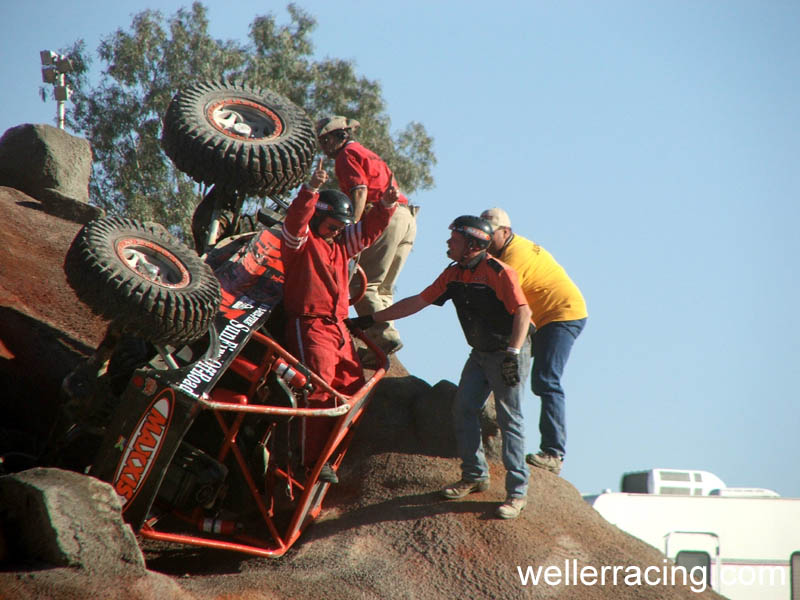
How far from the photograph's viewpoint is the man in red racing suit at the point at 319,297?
6.87m

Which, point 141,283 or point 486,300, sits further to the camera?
point 486,300

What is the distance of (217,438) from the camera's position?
6.98m

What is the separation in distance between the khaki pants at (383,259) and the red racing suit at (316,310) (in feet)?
5.03

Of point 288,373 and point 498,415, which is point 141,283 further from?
point 498,415

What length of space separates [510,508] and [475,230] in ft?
7.08

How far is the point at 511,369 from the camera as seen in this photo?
6.78 meters

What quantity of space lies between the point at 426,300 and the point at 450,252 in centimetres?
49

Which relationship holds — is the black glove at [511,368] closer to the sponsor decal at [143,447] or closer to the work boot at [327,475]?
the work boot at [327,475]

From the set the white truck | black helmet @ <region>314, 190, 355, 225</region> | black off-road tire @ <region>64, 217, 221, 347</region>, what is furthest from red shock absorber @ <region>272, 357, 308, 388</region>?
the white truck

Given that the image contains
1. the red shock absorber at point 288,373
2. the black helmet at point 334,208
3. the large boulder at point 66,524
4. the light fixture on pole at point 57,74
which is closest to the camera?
the large boulder at point 66,524

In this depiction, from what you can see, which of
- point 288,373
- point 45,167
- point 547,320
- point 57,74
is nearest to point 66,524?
point 288,373

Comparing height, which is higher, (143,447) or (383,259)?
(383,259)

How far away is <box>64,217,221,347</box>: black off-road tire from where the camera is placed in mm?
5656

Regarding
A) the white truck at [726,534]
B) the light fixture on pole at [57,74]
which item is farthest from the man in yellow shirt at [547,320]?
the light fixture on pole at [57,74]
